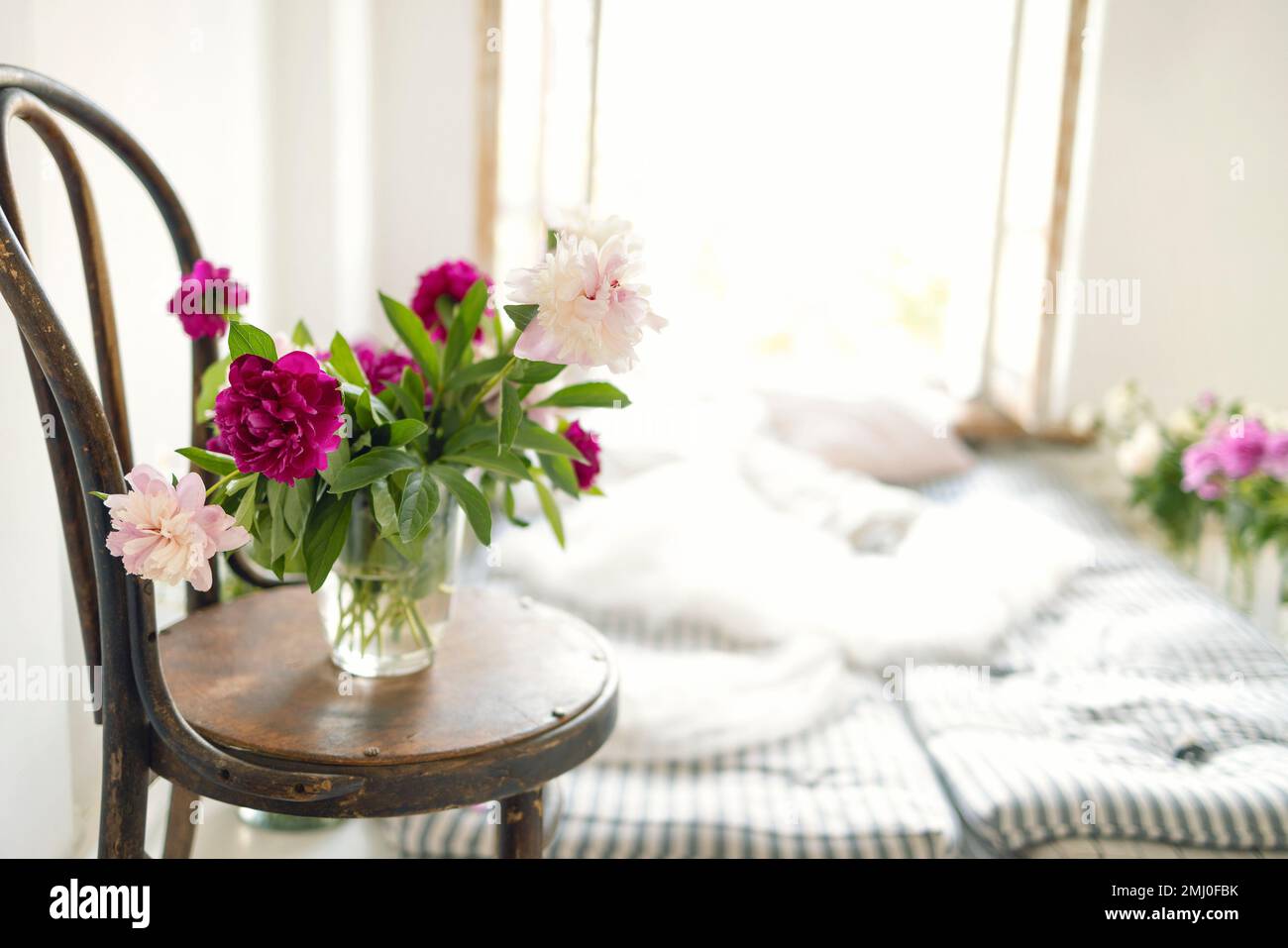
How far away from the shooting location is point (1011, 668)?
2.11 meters

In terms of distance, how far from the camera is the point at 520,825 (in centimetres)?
111

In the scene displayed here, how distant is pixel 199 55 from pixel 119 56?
0.50m

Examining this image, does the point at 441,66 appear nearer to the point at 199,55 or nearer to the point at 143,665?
the point at 199,55

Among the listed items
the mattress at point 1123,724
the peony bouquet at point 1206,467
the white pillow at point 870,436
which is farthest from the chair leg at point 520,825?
the white pillow at point 870,436

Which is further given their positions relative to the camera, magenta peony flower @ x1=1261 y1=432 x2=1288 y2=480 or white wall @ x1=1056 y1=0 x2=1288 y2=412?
white wall @ x1=1056 y1=0 x2=1288 y2=412

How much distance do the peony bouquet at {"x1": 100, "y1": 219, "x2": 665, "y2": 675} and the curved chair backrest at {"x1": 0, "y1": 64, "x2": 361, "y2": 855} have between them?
0.18 ft

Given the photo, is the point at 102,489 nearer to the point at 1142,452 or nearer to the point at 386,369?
the point at 386,369

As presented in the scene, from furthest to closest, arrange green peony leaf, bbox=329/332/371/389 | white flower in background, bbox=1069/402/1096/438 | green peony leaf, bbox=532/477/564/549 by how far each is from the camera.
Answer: white flower in background, bbox=1069/402/1096/438 → green peony leaf, bbox=532/477/564/549 → green peony leaf, bbox=329/332/371/389

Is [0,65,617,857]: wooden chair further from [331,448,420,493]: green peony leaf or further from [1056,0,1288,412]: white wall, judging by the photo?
[1056,0,1288,412]: white wall

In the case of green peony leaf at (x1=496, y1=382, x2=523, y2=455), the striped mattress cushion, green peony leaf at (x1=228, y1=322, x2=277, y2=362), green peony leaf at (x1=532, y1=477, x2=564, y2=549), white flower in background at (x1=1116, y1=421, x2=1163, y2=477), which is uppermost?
green peony leaf at (x1=228, y1=322, x2=277, y2=362)

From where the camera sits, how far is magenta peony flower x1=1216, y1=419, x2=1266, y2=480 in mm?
2521

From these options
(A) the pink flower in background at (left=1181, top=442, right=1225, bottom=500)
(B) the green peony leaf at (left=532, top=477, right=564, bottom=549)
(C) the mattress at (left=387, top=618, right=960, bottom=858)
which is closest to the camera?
(B) the green peony leaf at (left=532, top=477, right=564, bottom=549)

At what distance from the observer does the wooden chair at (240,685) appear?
2.97ft

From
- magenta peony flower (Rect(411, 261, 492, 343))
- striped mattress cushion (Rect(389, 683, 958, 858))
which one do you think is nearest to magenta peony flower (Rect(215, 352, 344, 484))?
magenta peony flower (Rect(411, 261, 492, 343))
